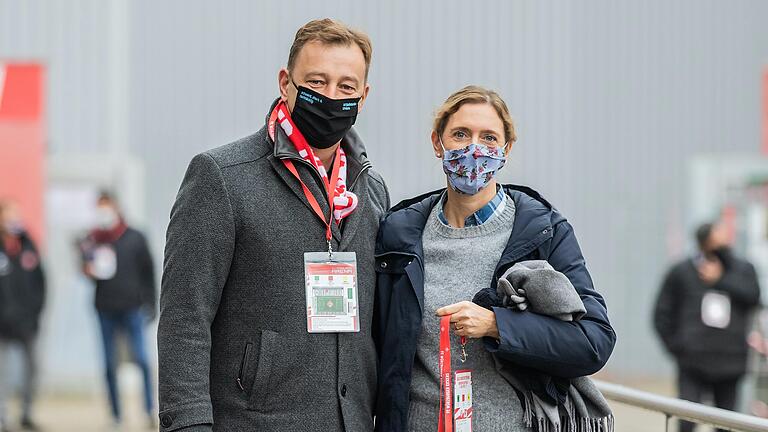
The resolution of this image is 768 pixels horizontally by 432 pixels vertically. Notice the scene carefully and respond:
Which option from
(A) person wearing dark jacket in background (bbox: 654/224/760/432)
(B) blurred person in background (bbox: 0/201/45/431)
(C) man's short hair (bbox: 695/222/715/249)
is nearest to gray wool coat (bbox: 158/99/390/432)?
(A) person wearing dark jacket in background (bbox: 654/224/760/432)

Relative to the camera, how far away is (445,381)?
10.4 ft

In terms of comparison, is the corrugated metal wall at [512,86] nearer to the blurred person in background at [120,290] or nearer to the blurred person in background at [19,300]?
the blurred person in background at [120,290]

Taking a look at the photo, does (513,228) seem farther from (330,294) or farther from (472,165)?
(330,294)

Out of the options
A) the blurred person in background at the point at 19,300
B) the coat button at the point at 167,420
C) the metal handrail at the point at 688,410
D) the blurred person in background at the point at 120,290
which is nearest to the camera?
the coat button at the point at 167,420

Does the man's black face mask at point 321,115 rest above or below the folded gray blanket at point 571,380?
above

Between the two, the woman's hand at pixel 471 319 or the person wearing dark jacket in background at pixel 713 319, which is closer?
the woman's hand at pixel 471 319

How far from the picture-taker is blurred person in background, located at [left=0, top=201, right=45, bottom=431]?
31.2 feet

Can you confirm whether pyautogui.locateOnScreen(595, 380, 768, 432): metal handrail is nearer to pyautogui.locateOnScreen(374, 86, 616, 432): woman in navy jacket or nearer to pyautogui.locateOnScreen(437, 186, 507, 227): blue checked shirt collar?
pyautogui.locateOnScreen(374, 86, 616, 432): woman in navy jacket

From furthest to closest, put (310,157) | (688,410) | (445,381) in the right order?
1. (688,410)
2. (310,157)
3. (445,381)

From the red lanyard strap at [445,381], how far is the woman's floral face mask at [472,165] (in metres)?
0.36

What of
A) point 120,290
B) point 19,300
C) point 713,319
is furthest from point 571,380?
point 19,300

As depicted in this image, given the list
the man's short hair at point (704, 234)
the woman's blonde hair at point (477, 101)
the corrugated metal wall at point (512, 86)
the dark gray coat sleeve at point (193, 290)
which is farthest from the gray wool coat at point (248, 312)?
the corrugated metal wall at point (512, 86)

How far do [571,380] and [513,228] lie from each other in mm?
410

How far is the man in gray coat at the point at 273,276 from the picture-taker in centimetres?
312
